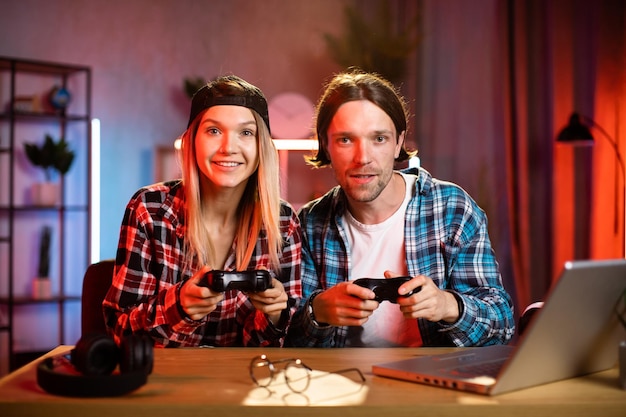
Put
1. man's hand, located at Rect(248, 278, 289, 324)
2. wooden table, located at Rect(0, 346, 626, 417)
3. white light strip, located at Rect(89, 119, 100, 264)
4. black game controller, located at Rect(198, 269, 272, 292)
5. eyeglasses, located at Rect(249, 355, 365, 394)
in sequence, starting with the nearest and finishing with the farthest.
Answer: wooden table, located at Rect(0, 346, 626, 417) < eyeglasses, located at Rect(249, 355, 365, 394) < black game controller, located at Rect(198, 269, 272, 292) < man's hand, located at Rect(248, 278, 289, 324) < white light strip, located at Rect(89, 119, 100, 264)

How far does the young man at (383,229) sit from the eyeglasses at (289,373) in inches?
24.2

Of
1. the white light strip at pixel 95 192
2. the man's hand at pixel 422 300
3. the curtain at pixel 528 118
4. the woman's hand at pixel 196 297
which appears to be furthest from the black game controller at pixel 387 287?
the white light strip at pixel 95 192

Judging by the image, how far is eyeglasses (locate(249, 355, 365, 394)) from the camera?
126cm

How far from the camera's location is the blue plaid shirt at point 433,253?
2.12 meters

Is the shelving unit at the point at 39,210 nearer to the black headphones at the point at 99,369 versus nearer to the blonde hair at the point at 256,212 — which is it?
the blonde hair at the point at 256,212

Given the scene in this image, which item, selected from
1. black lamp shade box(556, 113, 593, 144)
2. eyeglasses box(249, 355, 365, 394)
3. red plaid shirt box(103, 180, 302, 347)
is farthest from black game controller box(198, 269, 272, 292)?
black lamp shade box(556, 113, 593, 144)

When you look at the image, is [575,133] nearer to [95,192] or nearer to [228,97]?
[228,97]

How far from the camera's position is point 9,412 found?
1141mm

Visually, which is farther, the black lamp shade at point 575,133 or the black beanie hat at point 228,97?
the black lamp shade at point 575,133

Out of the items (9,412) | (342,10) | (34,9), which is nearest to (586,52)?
(342,10)

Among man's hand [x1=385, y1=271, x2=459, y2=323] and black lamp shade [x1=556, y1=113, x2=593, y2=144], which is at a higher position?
black lamp shade [x1=556, y1=113, x2=593, y2=144]

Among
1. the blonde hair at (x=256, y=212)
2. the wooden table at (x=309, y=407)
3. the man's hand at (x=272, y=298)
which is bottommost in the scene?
the wooden table at (x=309, y=407)

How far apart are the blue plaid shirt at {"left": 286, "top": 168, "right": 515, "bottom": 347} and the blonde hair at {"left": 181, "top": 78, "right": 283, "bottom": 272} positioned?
0.20m

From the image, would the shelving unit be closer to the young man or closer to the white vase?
the white vase
